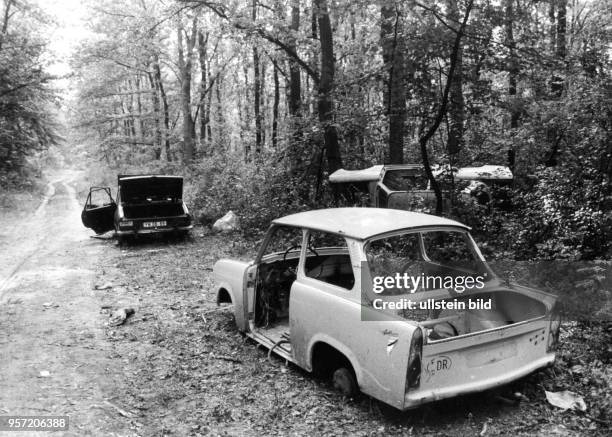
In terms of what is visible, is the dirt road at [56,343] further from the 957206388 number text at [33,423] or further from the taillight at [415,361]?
the taillight at [415,361]

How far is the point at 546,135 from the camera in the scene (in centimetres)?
988

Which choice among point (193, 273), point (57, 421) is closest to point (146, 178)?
point (193, 273)

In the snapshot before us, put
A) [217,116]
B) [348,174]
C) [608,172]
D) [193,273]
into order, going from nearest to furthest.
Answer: [608,172] → [193,273] → [348,174] → [217,116]

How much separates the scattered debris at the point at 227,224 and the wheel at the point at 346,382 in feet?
33.2

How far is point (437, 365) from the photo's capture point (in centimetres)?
365

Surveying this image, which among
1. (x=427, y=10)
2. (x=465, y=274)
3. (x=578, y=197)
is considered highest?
(x=427, y=10)

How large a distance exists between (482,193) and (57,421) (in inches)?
312

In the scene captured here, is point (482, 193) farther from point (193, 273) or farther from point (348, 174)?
point (193, 273)

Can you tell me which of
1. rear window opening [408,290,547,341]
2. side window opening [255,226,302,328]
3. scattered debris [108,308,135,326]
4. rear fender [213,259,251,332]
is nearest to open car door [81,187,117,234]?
scattered debris [108,308,135,326]

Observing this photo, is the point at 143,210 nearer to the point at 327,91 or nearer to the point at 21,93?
the point at 327,91

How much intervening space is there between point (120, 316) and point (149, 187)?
7326 mm

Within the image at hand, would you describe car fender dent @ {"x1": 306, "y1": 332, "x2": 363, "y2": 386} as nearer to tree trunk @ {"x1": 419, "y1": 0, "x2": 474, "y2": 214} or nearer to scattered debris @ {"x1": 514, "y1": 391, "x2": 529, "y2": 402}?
scattered debris @ {"x1": 514, "y1": 391, "x2": 529, "y2": 402}

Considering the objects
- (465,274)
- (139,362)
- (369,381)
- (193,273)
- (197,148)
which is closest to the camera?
(369,381)

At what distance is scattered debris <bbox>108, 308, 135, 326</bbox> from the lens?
22.9 ft
